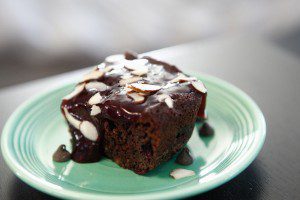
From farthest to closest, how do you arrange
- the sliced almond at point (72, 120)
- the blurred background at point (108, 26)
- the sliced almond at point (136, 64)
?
the blurred background at point (108, 26), the sliced almond at point (136, 64), the sliced almond at point (72, 120)

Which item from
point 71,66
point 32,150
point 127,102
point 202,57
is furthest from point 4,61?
point 127,102

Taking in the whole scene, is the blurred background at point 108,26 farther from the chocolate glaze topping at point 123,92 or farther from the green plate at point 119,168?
the chocolate glaze topping at point 123,92

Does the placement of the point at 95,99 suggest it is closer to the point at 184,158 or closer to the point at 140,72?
the point at 140,72

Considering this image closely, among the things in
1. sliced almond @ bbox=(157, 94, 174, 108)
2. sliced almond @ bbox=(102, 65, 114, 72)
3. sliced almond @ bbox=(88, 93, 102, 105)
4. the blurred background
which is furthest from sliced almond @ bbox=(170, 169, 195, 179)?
the blurred background

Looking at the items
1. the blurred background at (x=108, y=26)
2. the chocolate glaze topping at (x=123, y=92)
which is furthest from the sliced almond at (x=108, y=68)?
the blurred background at (x=108, y=26)

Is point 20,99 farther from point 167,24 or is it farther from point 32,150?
point 167,24

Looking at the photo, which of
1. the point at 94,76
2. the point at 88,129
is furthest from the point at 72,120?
the point at 94,76

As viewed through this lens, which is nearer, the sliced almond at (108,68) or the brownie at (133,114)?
the brownie at (133,114)
